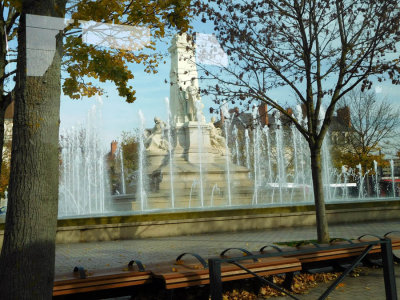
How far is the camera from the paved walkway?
25.3 feet

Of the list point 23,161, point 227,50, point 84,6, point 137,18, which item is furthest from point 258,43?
point 23,161

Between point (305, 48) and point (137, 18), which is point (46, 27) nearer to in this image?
point (137, 18)

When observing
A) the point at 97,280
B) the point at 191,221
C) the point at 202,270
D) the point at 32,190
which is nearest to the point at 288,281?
the point at 202,270

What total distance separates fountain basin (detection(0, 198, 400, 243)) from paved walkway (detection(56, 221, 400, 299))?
32 centimetres

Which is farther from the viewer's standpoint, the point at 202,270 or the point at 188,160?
the point at 188,160

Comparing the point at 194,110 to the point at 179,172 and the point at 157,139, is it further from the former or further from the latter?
the point at 179,172

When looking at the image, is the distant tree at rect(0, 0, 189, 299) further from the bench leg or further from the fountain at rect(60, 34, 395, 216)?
the fountain at rect(60, 34, 395, 216)

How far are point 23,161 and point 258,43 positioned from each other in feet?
21.5

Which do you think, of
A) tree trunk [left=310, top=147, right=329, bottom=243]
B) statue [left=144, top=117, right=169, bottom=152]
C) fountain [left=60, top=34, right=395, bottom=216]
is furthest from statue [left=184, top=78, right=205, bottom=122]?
tree trunk [left=310, top=147, right=329, bottom=243]

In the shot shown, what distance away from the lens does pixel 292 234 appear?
11117mm

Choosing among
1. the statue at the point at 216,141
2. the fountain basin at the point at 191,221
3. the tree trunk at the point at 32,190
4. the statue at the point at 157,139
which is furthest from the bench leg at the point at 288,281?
the statue at the point at 216,141

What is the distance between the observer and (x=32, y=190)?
3.51 metres

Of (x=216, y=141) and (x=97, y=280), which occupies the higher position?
(x=216, y=141)

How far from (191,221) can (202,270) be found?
21.9 feet
